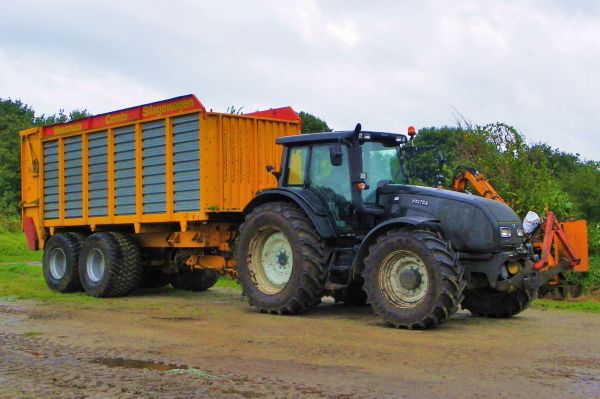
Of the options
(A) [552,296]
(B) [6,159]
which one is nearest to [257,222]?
(A) [552,296]

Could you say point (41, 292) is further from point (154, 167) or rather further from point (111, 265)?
point (154, 167)

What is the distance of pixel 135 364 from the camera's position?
22.7ft

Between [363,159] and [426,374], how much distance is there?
14.2ft

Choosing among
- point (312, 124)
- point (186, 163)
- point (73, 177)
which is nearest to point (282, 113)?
point (186, 163)

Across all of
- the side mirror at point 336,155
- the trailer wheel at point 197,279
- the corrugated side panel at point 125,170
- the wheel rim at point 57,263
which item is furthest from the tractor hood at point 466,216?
the wheel rim at point 57,263

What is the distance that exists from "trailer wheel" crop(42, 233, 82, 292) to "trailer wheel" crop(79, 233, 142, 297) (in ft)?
1.34

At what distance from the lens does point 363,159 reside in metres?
10.2

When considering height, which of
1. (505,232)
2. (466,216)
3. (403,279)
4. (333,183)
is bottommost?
(403,279)

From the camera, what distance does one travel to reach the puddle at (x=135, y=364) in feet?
22.0

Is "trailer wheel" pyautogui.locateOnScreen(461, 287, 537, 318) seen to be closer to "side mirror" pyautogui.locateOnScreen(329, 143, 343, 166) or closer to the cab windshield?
the cab windshield

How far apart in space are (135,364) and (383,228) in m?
3.73

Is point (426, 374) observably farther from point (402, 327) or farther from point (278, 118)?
point (278, 118)

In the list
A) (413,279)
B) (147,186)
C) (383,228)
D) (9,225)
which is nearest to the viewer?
(413,279)

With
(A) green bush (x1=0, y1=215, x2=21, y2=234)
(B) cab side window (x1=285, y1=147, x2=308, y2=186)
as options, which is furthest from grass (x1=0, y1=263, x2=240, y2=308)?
(A) green bush (x1=0, y1=215, x2=21, y2=234)
